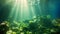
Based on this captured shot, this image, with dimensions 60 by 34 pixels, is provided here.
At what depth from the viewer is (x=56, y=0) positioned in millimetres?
1978

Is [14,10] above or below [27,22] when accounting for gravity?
above

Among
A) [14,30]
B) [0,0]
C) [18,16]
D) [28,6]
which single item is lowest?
[14,30]

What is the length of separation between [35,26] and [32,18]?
0.12 metres

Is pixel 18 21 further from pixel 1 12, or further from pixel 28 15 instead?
pixel 1 12

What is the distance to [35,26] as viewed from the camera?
196 cm

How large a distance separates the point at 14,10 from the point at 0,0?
290mm

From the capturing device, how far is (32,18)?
6.52 feet

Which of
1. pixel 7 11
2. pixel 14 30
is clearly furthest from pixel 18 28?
pixel 7 11

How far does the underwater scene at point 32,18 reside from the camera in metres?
1.93

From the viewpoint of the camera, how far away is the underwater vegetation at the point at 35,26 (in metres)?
1.91

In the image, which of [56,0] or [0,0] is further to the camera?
[0,0]

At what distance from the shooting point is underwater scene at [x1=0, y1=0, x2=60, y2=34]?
1929mm

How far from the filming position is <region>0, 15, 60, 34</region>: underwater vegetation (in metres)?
1.91

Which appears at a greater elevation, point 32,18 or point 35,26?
point 32,18
